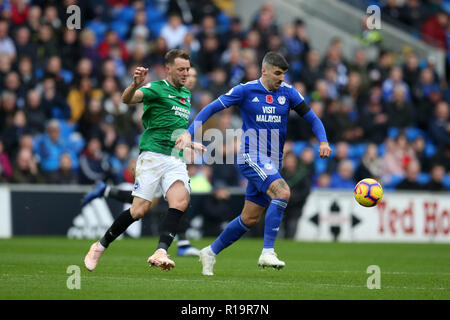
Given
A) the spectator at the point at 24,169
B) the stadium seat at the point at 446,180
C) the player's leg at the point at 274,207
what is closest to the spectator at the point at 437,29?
the stadium seat at the point at 446,180

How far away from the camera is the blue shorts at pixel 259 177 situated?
971 centimetres

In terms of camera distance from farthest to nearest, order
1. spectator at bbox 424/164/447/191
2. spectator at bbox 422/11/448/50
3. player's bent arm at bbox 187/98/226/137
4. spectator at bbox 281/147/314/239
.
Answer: spectator at bbox 422/11/448/50, spectator at bbox 424/164/447/191, spectator at bbox 281/147/314/239, player's bent arm at bbox 187/98/226/137

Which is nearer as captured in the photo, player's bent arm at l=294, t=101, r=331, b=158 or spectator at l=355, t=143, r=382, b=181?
player's bent arm at l=294, t=101, r=331, b=158

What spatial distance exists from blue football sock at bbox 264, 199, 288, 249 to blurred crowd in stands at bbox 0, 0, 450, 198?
741 cm

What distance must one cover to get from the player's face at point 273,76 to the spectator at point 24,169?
8.97 m

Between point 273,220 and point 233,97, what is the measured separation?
1497mm

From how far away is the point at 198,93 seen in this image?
65.7 ft

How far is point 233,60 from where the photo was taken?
21203 mm

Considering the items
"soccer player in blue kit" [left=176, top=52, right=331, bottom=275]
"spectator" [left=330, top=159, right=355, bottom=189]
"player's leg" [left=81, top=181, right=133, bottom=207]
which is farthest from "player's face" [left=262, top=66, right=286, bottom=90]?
"spectator" [left=330, top=159, right=355, bottom=189]

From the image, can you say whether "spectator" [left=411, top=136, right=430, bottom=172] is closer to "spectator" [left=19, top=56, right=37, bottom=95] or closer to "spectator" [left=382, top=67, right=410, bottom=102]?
"spectator" [left=382, top=67, right=410, bottom=102]

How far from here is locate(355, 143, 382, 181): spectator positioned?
65.4 feet

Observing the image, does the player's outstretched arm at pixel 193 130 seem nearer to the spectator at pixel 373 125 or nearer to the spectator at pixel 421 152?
the spectator at pixel 373 125

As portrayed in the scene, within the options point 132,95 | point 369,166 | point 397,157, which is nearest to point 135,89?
point 132,95

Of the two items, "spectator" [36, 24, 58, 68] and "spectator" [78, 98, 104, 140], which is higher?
"spectator" [36, 24, 58, 68]
